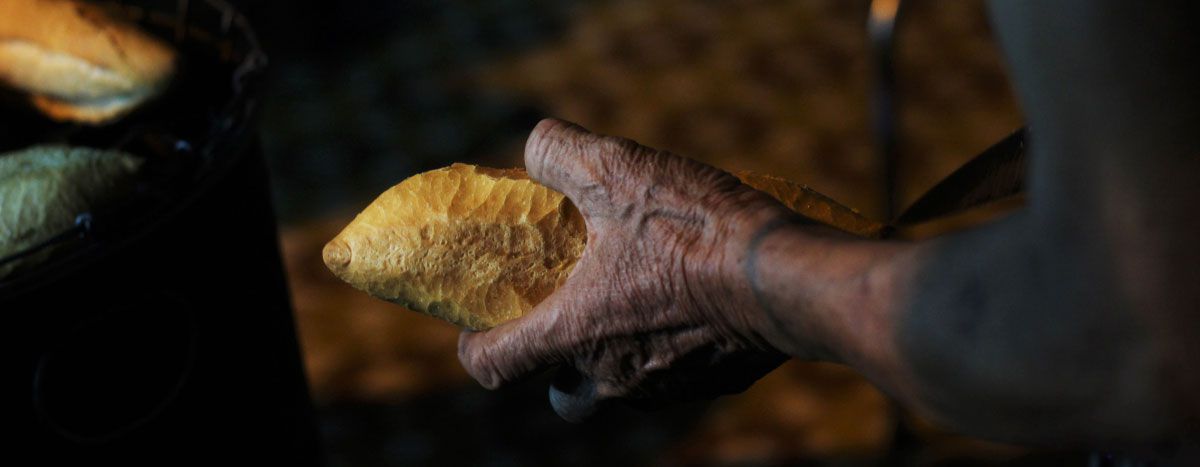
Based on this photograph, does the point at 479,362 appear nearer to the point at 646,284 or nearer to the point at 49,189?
the point at 646,284

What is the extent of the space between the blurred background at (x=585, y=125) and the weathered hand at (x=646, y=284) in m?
0.95

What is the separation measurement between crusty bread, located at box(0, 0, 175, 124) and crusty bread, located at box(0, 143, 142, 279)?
11 cm

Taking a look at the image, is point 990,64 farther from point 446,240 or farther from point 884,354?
point 884,354

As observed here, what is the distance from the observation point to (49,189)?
95 cm

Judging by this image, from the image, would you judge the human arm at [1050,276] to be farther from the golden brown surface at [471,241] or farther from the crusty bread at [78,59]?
the crusty bread at [78,59]

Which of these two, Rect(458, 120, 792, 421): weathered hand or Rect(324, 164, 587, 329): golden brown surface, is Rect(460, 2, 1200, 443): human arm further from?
Rect(324, 164, 587, 329): golden brown surface

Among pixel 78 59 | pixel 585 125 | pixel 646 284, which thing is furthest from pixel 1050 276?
pixel 585 125

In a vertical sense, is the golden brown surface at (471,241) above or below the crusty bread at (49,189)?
below

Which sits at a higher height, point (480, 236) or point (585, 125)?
point (585, 125)

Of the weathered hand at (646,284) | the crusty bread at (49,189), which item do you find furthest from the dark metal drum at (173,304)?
the weathered hand at (646,284)

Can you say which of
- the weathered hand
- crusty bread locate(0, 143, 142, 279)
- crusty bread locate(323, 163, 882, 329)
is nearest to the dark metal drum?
crusty bread locate(0, 143, 142, 279)

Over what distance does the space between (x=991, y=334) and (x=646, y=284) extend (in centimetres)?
25

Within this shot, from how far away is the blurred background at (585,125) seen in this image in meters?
1.68

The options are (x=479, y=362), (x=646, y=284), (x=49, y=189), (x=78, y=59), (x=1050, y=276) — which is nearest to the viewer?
(x=1050, y=276)
